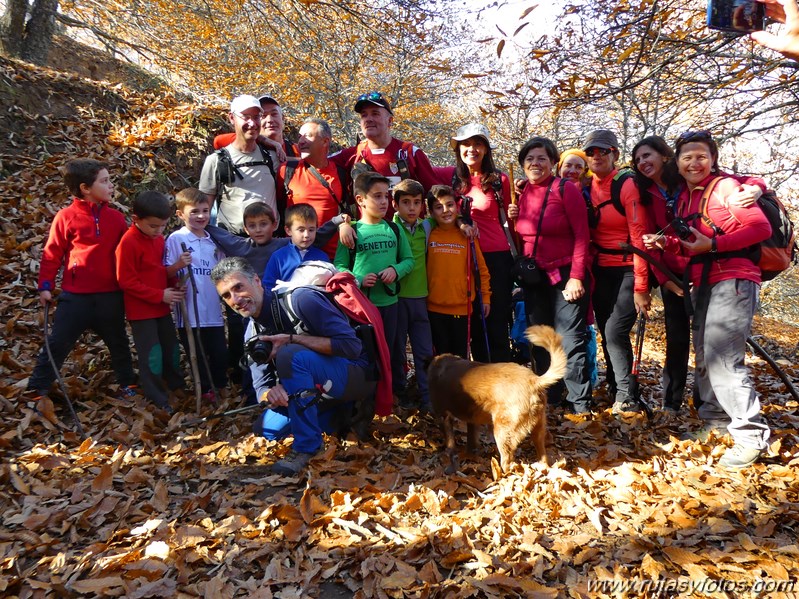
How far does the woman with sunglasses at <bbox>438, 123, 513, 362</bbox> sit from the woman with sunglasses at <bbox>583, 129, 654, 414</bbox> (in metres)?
Result: 0.91

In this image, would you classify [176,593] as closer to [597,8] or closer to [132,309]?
[132,309]

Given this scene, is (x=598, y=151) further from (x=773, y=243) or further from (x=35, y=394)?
(x=35, y=394)

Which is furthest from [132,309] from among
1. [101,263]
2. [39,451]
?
[39,451]

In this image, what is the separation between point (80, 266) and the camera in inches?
179

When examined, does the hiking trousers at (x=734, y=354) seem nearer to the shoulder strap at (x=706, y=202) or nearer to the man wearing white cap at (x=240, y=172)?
the shoulder strap at (x=706, y=202)

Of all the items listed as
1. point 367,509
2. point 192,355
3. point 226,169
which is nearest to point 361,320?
point 367,509

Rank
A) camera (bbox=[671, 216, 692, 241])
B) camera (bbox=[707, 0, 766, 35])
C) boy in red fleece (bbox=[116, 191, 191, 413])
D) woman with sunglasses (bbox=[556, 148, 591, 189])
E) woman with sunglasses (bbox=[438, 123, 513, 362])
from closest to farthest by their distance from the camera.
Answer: camera (bbox=[707, 0, 766, 35]) → camera (bbox=[671, 216, 692, 241]) → boy in red fleece (bbox=[116, 191, 191, 413]) → woman with sunglasses (bbox=[438, 123, 513, 362]) → woman with sunglasses (bbox=[556, 148, 591, 189])

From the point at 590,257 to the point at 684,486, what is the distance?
2.27 m

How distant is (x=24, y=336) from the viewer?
5324 millimetres


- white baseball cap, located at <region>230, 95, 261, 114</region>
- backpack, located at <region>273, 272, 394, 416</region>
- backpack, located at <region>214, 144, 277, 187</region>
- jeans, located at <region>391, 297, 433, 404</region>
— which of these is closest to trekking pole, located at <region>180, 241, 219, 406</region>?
backpack, located at <region>214, 144, 277, 187</region>

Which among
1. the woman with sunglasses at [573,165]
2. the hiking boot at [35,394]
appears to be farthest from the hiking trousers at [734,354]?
the hiking boot at [35,394]

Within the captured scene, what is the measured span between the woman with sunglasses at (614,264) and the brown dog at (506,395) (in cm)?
171

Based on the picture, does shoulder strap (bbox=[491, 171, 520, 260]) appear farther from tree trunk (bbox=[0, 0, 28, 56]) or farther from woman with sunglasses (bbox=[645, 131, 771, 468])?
tree trunk (bbox=[0, 0, 28, 56])

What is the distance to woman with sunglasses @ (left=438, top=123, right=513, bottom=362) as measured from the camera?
5156 mm
